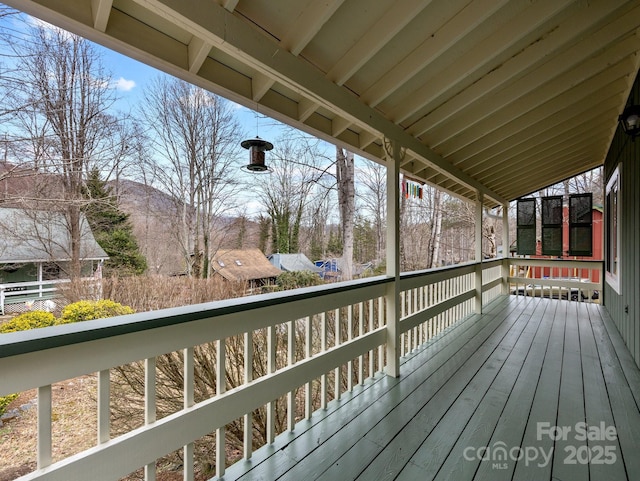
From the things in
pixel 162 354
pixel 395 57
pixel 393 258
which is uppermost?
pixel 395 57

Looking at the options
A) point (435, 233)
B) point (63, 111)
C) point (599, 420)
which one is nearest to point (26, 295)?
point (63, 111)

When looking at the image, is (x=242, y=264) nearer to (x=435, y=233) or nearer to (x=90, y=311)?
(x=90, y=311)

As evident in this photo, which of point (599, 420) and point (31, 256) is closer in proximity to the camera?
point (599, 420)

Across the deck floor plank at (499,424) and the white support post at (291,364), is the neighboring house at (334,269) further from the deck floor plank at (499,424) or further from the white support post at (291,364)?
the white support post at (291,364)

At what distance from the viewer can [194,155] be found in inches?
368

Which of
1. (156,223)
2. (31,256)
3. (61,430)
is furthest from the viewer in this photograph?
(156,223)

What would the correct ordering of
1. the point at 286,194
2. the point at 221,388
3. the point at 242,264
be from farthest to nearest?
the point at 286,194 < the point at 242,264 < the point at 221,388

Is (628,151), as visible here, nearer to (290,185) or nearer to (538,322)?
(538,322)

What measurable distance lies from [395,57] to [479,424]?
2.69 meters

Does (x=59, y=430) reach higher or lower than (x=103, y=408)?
lower

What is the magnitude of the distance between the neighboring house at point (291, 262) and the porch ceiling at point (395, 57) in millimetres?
7509

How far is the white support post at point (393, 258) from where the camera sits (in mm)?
2918

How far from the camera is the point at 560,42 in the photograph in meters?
2.28

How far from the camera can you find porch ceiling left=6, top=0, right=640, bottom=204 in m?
1.48
